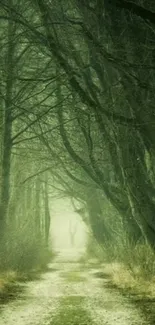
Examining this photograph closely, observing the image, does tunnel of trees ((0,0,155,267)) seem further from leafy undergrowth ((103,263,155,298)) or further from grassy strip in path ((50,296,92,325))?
grassy strip in path ((50,296,92,325))

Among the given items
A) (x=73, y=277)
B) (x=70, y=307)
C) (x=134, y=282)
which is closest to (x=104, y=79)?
(x=134, y=282)

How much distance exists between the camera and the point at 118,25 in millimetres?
9828

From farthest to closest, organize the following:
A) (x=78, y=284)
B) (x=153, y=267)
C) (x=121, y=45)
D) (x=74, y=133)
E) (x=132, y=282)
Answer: (x=74, y=133) → (x=78, y=284) → (x=132, y=282) → (x=153, y=267) → (x=121, y=45)

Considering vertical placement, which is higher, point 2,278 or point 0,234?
point 0,234

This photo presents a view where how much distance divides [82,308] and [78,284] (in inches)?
191

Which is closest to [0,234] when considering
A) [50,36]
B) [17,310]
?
[17,310]

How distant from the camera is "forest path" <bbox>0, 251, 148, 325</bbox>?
7250 mm

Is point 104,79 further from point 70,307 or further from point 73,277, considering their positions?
point 73,277

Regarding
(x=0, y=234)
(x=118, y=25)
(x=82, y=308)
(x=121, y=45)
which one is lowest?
(x=82, y=308)

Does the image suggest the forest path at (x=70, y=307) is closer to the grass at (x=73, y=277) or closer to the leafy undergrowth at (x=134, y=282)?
the leafy undergrowth at (x=134, y=282)

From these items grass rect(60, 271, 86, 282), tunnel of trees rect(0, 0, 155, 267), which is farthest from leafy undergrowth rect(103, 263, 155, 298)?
grass rect(60, 271, 86, 282)

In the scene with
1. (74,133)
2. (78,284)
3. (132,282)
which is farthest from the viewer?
(74,133)

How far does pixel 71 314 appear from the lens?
7.84 metres

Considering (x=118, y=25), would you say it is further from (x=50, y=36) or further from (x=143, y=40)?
(x=50, y=36)
